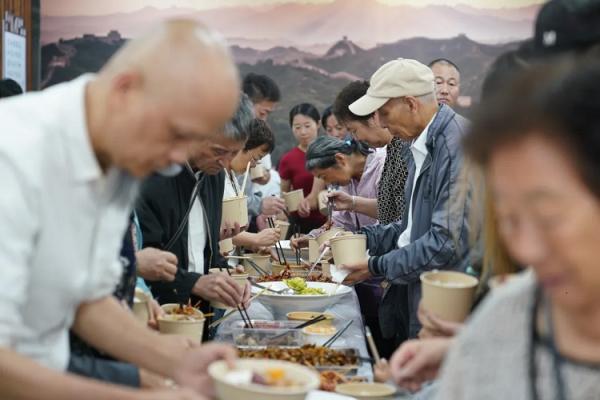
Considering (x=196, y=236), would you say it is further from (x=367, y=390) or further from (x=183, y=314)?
(x=367, y=390)

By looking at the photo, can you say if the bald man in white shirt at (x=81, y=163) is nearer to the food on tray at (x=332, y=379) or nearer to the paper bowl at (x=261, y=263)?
the food on tray at (x=332, y=379)

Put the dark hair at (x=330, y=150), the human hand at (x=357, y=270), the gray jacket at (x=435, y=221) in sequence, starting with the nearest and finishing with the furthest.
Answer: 1. the gray jacket at (x=435, y=221)
2. the human hand at (x=357, y=270)
3. the dark hair at (x=330, y=150)

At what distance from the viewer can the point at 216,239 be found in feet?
11.3

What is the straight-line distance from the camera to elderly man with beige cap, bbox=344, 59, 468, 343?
3.15 metres

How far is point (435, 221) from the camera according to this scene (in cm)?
318

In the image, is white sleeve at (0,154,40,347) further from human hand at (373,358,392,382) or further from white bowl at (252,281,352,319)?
white bowl at (252,281,352,319)

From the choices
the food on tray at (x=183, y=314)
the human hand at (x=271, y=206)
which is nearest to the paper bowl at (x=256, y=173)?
the human hand at (x=271, y=206)

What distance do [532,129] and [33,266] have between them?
94cm

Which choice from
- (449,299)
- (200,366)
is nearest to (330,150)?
(449,299)

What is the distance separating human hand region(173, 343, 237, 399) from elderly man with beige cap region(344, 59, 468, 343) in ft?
4.55

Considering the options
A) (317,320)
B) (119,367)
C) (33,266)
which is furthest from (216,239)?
(33,266)

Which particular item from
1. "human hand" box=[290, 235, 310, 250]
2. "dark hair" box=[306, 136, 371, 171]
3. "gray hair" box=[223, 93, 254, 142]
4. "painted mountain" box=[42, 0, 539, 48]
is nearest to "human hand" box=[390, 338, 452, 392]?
"gray hair" box=[223, 93, 254, 142]

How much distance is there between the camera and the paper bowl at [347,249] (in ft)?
11.4

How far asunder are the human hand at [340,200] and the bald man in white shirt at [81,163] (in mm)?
3302
